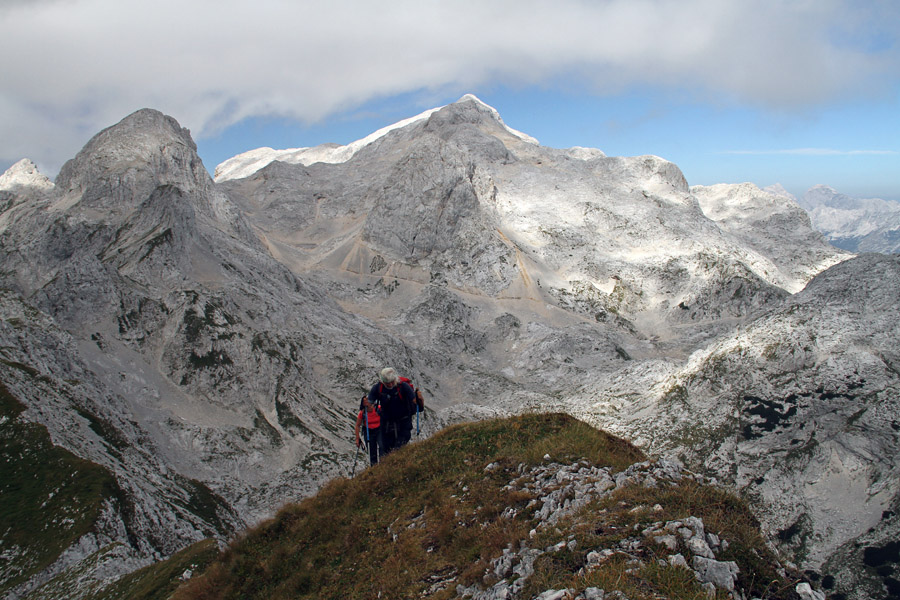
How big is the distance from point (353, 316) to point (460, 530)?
87046 mm

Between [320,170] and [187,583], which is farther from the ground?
[320,170]

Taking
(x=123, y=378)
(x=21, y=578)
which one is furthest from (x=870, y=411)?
(x=123, y=378)

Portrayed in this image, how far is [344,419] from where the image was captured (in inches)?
2667

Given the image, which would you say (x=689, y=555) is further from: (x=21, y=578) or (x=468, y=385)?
(x=468, y=385)

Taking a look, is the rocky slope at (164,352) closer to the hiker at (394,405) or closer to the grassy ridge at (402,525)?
the grassy ridge at (402,525)

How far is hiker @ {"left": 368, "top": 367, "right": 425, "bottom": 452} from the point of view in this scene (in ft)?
60.2

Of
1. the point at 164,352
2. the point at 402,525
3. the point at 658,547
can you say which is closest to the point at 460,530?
the point at 402,525

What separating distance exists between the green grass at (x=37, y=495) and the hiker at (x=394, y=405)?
15776 millimetres

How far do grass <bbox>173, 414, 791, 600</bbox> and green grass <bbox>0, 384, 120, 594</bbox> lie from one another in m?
13.8

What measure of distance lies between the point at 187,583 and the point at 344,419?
55153 mm

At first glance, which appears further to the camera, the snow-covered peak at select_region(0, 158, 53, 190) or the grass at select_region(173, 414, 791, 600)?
the snow-covered peak at select_region(0, 158, 53, 190)

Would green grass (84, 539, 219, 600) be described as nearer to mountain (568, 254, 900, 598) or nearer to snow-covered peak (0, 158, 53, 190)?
mountain (568, 254, 900, 598)

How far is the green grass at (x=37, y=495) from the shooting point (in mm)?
21297

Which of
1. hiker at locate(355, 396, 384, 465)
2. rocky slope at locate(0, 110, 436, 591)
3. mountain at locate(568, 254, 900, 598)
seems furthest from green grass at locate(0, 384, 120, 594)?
mountain at locate(568, 254, 900, 598)
